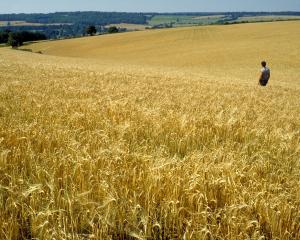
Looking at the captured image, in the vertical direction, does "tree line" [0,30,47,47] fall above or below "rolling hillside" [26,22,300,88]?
above

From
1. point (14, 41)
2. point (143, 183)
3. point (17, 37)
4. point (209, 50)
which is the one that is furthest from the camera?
point (17, 37)

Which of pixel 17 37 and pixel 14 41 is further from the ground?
pixel 17 37

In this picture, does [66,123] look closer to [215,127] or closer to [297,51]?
[215,127]

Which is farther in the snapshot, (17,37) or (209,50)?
(17,37)

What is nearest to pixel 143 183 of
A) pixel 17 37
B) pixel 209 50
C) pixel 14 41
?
pixel 209 50

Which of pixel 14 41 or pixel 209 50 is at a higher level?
pixel 14 41

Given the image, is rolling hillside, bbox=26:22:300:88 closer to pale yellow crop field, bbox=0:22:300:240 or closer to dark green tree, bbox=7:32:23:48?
dark green tree, bbox=7:32:23:48

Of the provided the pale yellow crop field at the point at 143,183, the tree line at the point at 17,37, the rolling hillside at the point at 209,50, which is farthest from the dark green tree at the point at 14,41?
the pale yellow crop field at the point at 143,183

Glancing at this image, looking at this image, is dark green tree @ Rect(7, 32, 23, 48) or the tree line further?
the tree line

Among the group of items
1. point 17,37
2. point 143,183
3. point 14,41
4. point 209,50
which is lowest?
point 209,50

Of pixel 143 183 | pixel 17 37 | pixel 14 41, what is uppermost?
pixel 17 37

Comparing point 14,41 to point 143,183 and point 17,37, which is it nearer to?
point 17,37

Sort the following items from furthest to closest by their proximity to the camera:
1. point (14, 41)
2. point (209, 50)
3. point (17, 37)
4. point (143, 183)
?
1. point (17, 37)
2. point (14, 41)
3. point (209, 50)
4. point (143, 183)

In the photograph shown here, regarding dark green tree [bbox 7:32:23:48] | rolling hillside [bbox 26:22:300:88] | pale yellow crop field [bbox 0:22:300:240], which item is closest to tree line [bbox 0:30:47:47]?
dark green tree [bbox 7:32:23:48]
